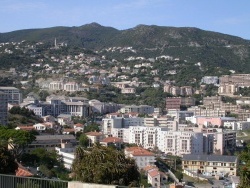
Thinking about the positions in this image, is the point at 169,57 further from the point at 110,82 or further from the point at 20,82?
the point at 20,82

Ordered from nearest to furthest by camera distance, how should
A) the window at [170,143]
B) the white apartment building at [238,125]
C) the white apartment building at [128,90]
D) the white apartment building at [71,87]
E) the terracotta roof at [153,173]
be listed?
the terracotta roof at [153,173], the window at [170,143], the white apartment building at [238,125], the white apartment building at [71,87], the white apartment building at [128,90]

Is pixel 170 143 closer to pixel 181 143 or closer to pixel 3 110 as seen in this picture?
pixel 181 143

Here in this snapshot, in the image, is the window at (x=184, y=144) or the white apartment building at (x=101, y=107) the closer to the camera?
the window at (x=184, y=144)

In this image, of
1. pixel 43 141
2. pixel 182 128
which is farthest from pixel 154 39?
pixel 43 141

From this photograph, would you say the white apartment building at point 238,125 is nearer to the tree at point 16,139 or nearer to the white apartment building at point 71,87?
the white apartment building at point 71,87

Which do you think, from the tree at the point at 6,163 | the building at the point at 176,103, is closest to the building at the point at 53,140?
the tree at the point at 6,163

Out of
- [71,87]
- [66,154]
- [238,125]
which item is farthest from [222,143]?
[71,87]
